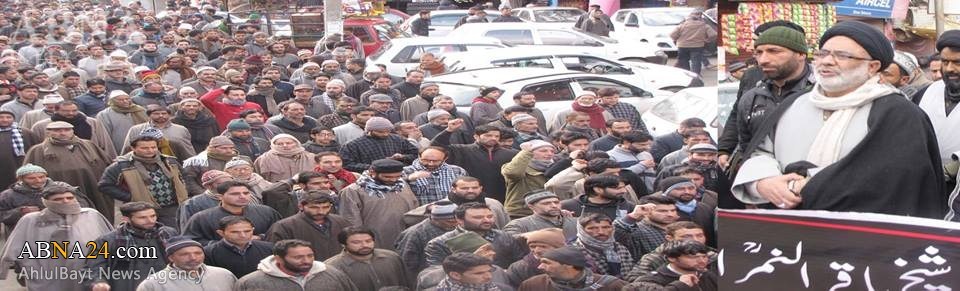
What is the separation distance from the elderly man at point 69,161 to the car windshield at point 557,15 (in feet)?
54.6

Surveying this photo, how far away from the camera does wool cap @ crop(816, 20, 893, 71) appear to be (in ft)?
11.5

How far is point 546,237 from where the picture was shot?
28.2 feet

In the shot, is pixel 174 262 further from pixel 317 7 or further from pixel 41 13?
pixel 41 13

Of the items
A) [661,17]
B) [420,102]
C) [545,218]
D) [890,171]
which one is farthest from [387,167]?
[661,17]

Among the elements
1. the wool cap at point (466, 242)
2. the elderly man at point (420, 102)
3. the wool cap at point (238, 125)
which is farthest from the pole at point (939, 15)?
the elderly man at point (420, 102)

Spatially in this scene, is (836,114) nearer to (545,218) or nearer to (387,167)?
(545,218)

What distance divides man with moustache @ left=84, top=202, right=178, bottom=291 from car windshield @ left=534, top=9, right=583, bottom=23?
19.3 m

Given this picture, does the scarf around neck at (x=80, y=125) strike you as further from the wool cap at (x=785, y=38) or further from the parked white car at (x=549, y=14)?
the parked white car at (x=549, y=14)

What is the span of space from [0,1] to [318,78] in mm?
28345

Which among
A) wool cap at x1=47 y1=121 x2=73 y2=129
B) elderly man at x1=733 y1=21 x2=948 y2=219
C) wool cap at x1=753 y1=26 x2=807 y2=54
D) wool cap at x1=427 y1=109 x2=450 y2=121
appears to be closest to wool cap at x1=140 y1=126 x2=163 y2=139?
wool cap at x1=47 y1=121 x2=73 y2=129

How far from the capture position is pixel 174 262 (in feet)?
26.9

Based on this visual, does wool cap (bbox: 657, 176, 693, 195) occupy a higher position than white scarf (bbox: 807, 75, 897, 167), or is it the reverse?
white scarf (bbox: 807, 75, 897, 167)

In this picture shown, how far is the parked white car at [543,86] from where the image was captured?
51.5 feet

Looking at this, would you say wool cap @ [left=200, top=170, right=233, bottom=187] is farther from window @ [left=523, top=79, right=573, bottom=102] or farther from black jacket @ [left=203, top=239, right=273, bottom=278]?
window @ [left=523, top=79, right=573, bottom=102]
